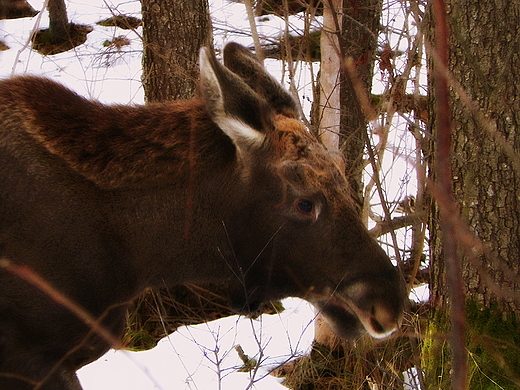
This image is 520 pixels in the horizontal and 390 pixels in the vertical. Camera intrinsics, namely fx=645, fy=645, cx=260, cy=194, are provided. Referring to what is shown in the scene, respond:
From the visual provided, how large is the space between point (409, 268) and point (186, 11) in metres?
3.49

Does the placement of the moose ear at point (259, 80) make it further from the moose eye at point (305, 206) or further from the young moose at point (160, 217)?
the moose eye at point (305, 206)

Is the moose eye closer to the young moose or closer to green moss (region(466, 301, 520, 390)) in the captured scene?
the young moose

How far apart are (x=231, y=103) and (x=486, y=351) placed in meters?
2.41

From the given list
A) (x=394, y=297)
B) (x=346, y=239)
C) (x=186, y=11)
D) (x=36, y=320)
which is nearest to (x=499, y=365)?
(x=394, y=297)

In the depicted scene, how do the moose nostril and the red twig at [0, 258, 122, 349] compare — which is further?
the moose nostril

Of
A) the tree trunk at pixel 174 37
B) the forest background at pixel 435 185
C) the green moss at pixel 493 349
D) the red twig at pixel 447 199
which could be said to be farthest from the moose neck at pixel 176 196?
the tree trunk at pixel 174 37

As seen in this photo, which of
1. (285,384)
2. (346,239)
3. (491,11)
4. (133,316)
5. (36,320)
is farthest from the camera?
(133,316)

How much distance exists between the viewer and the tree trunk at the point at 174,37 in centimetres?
663

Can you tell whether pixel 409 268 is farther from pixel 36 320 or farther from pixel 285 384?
pixel 36 320

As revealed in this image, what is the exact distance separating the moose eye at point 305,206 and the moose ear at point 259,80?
0.62 metres

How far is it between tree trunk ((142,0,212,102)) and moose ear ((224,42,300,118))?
2772mm

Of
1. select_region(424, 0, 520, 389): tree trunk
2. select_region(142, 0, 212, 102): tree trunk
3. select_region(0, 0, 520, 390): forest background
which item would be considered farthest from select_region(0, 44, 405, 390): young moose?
select_region(142, 0, 212, 102): tree trunk

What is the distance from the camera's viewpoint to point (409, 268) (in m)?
6.57

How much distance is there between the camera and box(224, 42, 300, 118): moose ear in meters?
3.74
